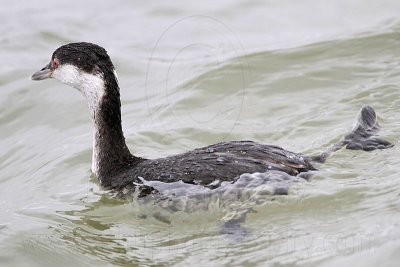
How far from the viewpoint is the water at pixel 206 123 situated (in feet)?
22.7

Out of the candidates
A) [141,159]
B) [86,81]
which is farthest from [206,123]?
[86,81]

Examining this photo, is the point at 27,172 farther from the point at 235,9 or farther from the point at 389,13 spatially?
the point at 389,13

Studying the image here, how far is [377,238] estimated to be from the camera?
21.1 ft

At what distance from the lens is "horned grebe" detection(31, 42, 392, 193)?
7.23 m

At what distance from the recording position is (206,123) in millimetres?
9695

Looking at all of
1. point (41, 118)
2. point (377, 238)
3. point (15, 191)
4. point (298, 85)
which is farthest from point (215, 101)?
point (377, 238)

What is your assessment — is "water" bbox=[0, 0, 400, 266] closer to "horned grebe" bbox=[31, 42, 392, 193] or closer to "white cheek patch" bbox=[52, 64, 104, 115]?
"horned grebe" bbox=[31, 42, 392, 193]

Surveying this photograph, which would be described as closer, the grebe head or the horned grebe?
the horned grebe

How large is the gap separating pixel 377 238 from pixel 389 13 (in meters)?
6.47

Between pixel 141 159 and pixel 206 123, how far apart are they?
1.90 meters

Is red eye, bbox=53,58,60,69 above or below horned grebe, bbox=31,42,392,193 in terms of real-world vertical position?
above

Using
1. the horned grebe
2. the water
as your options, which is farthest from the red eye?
the water

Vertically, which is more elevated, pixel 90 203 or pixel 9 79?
pixel 9 79

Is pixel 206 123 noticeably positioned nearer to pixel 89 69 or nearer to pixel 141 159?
pixel 141 159
